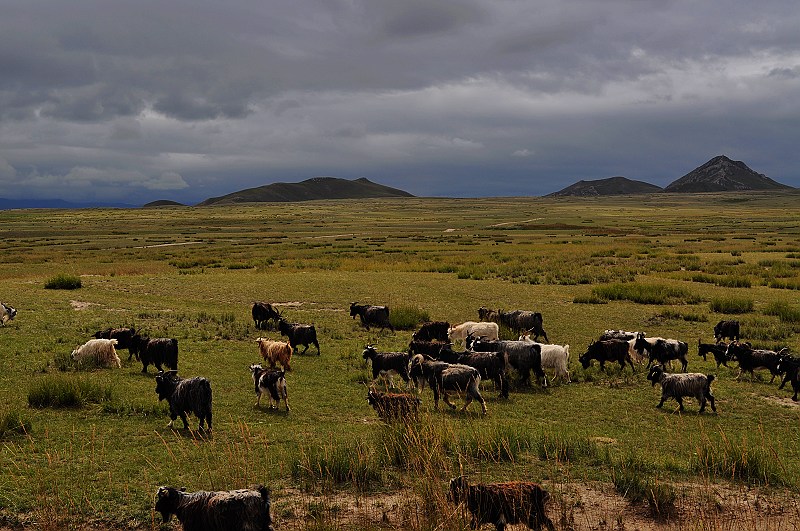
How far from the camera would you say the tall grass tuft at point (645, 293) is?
1198 inches

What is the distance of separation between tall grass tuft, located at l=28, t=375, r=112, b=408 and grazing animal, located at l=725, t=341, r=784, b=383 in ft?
61.4

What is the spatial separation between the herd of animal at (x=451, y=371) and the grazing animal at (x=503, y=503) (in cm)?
1

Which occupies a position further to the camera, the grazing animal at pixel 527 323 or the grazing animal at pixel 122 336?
the grazing animal at pixel 527 323

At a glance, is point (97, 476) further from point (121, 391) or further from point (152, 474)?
point (121, 391)

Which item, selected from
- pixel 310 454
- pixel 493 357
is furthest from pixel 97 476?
pixel 493 357

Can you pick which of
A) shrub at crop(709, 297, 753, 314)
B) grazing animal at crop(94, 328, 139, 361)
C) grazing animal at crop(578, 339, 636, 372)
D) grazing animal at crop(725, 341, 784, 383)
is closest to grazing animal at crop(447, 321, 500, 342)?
grazing animal at crop(578, 339, 636, 372)

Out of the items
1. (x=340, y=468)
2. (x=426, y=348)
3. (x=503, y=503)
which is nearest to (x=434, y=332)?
(x=426, y=348)

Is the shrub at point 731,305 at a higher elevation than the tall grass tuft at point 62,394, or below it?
below

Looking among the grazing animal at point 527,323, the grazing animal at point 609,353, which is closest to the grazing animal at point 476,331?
the grazing animal at point 527,323

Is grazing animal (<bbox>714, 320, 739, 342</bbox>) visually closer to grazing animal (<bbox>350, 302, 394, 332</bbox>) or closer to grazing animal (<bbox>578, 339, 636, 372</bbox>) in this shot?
grazing animal (<bbox>578, 339, 636, 372</bbox>)

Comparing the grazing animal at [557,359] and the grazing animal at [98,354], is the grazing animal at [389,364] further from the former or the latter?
the grazing animal at [98,354]

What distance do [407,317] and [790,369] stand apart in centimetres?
1494

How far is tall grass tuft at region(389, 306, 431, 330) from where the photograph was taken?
83.0 ft

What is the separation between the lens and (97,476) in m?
8.84
